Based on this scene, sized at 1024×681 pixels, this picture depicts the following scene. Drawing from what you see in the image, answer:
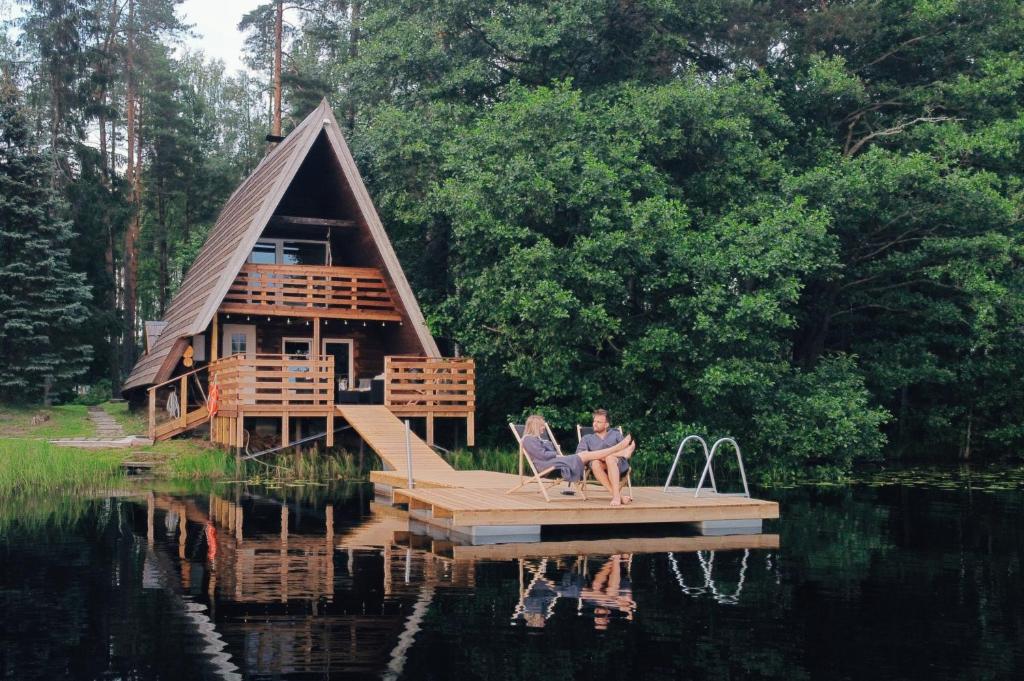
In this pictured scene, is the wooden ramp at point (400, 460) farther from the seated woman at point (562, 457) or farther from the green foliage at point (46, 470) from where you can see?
the green foliage at point (46, 470)

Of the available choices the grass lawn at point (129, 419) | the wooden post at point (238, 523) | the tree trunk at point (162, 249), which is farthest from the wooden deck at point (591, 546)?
the tree trunk at point (162, 249)

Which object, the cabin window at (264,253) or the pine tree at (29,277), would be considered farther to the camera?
the pine tree at (29,277)

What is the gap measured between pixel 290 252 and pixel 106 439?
6.61 m

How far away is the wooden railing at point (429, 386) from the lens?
21469 millimetres

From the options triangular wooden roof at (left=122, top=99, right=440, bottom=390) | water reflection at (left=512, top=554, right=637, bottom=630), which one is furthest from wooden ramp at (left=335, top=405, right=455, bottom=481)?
water reflection at (left=512, top=554, right=637, bottom=630)

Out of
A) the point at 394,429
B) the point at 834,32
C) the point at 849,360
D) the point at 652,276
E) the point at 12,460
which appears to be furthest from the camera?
the point at 834,32

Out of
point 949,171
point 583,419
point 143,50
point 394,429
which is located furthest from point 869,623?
point 143,50

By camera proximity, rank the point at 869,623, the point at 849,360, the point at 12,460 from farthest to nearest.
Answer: the point at 849,360 → the point at 12,460 → the point at 869,623

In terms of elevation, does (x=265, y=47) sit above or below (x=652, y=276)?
above

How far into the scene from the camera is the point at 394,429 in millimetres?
19625

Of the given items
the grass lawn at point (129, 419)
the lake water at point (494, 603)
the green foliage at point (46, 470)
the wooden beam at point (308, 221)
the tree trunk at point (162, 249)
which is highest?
the tree trunk at point (162, 249)

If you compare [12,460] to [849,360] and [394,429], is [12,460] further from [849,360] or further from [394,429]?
[849,360]

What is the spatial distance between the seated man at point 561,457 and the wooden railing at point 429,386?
28.5 ft

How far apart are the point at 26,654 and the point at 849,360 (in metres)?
20.3
